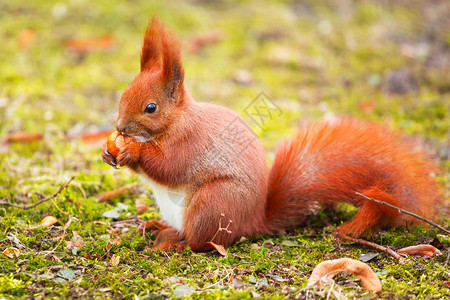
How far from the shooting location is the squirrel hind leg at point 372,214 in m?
2.29

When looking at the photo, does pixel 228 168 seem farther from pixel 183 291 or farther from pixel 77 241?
pixel 77 241

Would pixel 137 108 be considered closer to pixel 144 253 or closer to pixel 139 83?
pixel 139 83

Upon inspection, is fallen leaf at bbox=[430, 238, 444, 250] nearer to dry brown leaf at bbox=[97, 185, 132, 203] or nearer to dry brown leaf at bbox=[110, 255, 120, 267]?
dry brown leaf at bbox=[110, 255, 120, 267]

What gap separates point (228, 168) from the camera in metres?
2.37

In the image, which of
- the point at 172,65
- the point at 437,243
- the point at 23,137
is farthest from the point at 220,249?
the point at 23,137

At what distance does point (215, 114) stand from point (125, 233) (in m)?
0.85

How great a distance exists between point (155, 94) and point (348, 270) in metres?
1.28

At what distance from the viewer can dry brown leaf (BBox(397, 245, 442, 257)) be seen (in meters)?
2.27

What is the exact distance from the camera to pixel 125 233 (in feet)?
8.48

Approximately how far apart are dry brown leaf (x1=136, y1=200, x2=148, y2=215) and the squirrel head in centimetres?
63

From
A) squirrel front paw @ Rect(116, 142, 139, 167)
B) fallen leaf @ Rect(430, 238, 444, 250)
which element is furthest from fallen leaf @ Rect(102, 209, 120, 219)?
fallen leaf @ Rect(430, 238, 444, 250)

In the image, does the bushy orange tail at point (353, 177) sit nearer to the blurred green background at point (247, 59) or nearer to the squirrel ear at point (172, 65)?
the squirrel ear at point (172, 65)

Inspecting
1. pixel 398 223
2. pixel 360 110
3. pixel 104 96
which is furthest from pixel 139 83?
pixel 360 110

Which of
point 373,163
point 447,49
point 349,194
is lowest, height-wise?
point 349,194
